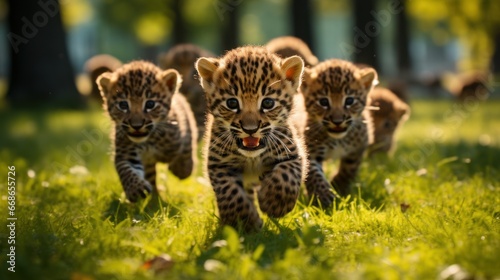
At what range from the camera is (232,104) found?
5895 mm

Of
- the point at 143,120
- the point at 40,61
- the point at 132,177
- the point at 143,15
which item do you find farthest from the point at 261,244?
the point at 143,15

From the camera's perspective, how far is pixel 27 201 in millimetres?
7453

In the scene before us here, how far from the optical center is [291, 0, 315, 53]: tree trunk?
27984mm

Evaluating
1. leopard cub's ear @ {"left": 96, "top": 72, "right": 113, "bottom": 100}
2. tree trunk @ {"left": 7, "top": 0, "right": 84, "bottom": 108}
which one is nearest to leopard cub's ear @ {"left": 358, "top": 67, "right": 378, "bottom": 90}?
leopard cub's ear @ {"left": 96, "top": 72, "right": 113, "bottom": 100}

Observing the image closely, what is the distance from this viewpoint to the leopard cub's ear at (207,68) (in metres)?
6.12

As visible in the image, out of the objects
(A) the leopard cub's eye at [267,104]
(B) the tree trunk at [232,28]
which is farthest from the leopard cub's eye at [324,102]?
(B) the tree trunk at [232,28]

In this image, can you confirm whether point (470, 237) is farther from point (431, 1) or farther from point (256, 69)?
point (431, 1)

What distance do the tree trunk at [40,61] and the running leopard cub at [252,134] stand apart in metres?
17.5

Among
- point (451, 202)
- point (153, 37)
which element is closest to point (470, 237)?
point (451, 202)

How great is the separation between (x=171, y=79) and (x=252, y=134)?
7.39 feet

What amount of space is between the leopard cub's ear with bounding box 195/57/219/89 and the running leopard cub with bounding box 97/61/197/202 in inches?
53.8

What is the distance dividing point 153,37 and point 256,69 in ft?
195

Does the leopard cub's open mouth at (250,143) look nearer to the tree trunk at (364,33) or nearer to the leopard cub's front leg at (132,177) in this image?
the leopard cub's front leg at (132,177)

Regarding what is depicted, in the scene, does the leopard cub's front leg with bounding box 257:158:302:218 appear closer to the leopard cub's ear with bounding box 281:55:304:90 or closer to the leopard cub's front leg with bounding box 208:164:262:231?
the leopard cub's front leg with bounding box 208:164:262:231
